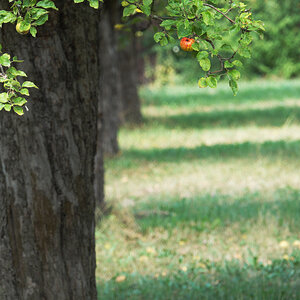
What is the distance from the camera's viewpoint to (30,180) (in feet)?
9.71

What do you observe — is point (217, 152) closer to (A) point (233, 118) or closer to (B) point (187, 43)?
(A) point (233, 118)

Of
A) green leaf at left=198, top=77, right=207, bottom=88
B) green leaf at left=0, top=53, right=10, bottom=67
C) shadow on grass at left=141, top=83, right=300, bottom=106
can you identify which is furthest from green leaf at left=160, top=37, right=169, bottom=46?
shadow on grass at left=141, top=83, right=300, bottom=106

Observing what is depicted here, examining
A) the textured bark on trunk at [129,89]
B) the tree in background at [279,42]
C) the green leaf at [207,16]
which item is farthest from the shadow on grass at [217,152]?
the tree in background at [279,42]

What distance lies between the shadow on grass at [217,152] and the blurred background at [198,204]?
0.02m

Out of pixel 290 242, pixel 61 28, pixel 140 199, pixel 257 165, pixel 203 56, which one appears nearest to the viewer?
pixel 203 56

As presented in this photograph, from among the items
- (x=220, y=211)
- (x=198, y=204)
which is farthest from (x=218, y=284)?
(x=198, y=204)

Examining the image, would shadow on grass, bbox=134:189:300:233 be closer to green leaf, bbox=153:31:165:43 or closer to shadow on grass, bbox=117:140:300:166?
shadow on grass, bbox=117:140:300:166

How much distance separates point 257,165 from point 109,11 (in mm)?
3471

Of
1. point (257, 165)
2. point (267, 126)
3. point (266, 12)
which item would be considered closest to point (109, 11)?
point (257, 165)

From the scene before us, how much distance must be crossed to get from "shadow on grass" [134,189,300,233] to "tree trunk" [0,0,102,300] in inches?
124

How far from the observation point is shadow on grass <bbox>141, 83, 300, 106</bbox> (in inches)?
798

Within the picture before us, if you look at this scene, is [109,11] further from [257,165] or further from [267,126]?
[267,126]

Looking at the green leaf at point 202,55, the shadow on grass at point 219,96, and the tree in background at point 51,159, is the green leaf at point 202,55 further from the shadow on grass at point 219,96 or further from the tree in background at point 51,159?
the shadow on grass at point 219,96

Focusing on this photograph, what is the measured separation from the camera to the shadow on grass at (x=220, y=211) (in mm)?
6203
